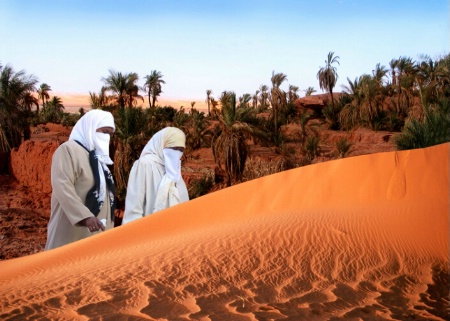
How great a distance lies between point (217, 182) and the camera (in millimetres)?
22234

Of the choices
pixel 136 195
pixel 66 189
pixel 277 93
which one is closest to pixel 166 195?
pixel 136 195

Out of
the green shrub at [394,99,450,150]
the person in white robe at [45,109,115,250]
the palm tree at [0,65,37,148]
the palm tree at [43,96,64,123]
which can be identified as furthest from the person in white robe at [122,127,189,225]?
the palm tree at [43,96,64,123]

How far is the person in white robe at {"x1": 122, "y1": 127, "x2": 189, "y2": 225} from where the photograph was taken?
6.95 metres

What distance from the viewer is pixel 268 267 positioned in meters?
3.51

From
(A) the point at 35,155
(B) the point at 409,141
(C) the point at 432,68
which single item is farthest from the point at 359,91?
(A) the point at 35,155

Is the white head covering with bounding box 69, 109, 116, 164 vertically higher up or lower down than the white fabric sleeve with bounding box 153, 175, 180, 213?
higher up

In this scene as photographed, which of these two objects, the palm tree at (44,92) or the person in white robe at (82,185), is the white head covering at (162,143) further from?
the palm tree at (44,92)

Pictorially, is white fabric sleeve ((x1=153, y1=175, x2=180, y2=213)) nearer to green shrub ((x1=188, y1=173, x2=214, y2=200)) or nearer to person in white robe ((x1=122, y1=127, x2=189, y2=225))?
person in white robe ((x1=122, y1=127, x2=189, y2=225))

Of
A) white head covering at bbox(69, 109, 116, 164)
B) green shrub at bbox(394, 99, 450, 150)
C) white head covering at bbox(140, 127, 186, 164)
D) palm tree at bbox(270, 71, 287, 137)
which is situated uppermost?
palm tree at bbox(270, 71, 287, 137)

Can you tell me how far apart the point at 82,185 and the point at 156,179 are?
152 centimetres

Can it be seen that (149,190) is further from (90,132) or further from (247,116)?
(247,116)

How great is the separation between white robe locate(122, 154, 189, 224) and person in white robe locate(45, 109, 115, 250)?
2.35 ft

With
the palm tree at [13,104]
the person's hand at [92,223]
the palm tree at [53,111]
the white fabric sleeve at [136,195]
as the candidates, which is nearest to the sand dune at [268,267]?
the person's hand at [92,223]

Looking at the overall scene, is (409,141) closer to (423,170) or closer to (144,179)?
(423,170)
